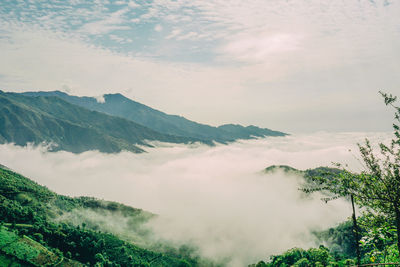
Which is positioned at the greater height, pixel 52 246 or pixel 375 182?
pixel 375 182

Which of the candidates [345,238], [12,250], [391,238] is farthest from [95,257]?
[391,238]

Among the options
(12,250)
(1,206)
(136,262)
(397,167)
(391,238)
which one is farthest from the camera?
(1,206)

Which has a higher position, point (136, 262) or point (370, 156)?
point (370, 156)

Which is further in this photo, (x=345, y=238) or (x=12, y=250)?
(x=345, y=238)

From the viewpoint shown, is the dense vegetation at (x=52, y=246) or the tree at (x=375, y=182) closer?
the tree at (x=375, y=182)

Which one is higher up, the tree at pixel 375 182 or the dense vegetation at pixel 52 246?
the tree at pixel 375 182

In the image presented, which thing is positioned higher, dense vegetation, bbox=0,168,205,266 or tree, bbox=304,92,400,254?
tree, bbox=304,92,400,254

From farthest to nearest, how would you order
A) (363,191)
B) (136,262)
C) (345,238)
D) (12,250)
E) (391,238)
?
(136,262)
(345,238)
(12,250)
(391,238)
(363,191)

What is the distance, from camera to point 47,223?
634 ft

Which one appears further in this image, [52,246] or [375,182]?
[52,246]

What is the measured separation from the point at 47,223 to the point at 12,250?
5443cm

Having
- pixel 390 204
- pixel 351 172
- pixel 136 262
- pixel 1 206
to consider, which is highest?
pixel 351 172

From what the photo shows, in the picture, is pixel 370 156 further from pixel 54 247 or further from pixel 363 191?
pixel 54 247

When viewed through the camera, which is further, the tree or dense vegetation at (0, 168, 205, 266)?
dense vegetation at (0, 168, 205, 266)
